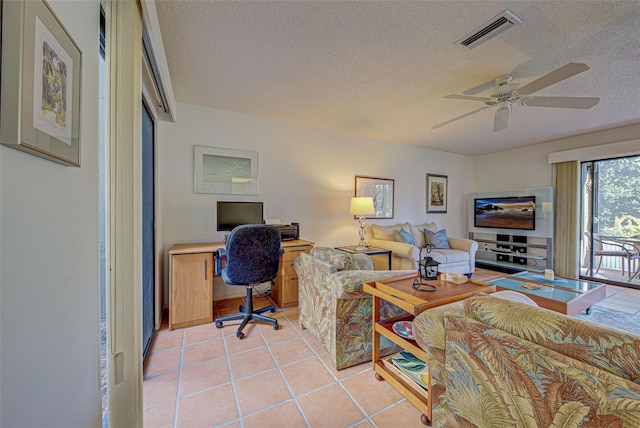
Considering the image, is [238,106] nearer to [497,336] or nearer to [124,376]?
[124,376]

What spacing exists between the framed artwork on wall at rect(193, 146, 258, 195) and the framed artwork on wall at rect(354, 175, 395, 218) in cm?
177

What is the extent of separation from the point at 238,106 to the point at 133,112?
1976mm

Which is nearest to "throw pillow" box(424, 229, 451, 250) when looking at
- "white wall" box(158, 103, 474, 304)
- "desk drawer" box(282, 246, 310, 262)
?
"white wall" box(158, 103, 474, 304)

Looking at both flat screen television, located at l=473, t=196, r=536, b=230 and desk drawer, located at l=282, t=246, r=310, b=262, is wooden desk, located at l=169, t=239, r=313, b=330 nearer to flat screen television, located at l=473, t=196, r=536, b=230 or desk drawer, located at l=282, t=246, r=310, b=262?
desk drawer, located at l=282, t=246, r=310, b=262

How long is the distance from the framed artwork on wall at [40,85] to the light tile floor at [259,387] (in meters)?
1.46

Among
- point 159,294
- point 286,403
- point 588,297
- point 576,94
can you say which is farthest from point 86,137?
point 576,94

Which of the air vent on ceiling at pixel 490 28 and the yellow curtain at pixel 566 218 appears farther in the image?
the yellow curtain at pixel 566 218

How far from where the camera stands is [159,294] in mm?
2492

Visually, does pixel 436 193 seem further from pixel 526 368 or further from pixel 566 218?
pixel 526 368

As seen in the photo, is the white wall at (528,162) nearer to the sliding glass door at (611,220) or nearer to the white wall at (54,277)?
the sliding glass door at (611,220)

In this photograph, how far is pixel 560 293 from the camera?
7.77ft

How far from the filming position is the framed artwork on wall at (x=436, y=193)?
5.05 m

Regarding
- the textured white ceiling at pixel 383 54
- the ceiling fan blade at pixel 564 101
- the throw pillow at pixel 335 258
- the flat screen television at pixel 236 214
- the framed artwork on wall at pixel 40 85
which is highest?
the textured white ceiling at pixel 383 54

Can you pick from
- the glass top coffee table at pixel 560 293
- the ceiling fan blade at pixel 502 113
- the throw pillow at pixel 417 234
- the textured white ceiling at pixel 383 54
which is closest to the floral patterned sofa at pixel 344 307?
the glass top coffee table at pixel 560 293
